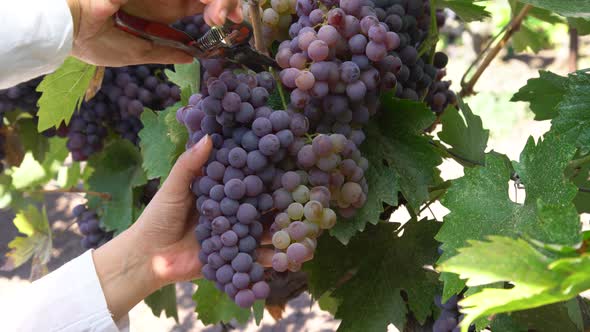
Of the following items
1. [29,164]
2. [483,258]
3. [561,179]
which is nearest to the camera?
[483,258]

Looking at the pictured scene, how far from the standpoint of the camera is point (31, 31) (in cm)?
87

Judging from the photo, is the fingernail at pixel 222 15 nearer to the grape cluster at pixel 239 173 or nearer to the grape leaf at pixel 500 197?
the grape cluster at pixel 239 173

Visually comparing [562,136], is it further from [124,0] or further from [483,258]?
[124,0]

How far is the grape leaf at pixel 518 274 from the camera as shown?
0.42m

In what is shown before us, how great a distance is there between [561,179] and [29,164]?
1423mm

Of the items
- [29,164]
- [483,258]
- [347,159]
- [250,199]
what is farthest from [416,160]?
[29,164]

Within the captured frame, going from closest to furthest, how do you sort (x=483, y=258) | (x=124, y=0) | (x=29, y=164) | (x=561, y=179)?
(x=483, y=258) → (x=561, y=179) → (x=124, y=0) → (x=29, y=164)

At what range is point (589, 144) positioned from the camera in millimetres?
774

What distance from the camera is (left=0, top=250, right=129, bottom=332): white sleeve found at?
3.38 feet

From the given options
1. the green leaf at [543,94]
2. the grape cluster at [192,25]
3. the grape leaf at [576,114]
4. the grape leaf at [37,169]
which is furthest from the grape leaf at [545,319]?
the grape leaf at [37,169]

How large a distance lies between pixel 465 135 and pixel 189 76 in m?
0.43

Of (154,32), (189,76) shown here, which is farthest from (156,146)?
(154,32)

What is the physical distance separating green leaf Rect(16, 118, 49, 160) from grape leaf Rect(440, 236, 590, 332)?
1.34m

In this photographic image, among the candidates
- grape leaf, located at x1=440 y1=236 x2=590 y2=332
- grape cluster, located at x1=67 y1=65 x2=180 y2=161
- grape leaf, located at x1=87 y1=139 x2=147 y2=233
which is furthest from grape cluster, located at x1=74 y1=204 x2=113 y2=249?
grape leaf, located at x1=440 y1=236 x2=590 y2=332
